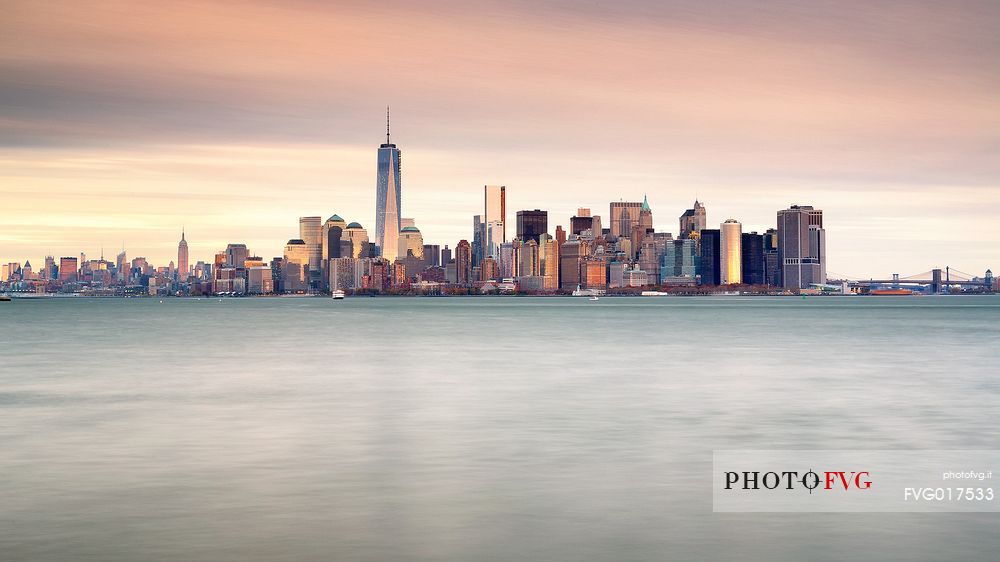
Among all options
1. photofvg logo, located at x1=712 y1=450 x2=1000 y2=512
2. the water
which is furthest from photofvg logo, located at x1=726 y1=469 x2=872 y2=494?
the water

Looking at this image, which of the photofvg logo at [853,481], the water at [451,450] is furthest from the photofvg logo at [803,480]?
the water at [451,450]

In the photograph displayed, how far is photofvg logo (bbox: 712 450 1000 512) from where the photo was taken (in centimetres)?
1767

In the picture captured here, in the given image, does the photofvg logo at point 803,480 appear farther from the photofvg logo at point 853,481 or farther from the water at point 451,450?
the water at point 451,450

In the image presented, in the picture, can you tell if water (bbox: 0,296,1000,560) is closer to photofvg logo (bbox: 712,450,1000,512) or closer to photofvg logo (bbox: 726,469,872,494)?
photofvg logo (bbox: 712,450,1000,512)

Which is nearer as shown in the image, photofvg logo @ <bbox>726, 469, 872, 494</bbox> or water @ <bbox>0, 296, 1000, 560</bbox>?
water @ <bbox>0, 296, 1000, 560</bbox>

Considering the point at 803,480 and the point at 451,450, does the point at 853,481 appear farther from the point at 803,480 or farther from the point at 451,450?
the point at 451,450

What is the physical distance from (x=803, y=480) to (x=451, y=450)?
8.69 meters

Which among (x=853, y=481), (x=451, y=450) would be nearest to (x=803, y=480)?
(x=853, y=481)

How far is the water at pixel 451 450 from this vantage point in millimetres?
15391

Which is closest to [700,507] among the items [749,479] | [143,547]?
[749,479]

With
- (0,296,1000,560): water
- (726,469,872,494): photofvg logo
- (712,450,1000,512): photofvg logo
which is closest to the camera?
(0,296,1000,560): water

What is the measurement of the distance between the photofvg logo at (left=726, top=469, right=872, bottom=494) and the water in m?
0.94

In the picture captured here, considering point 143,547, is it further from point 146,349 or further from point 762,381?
point 146,349

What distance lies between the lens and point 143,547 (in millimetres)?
Result: 14938
